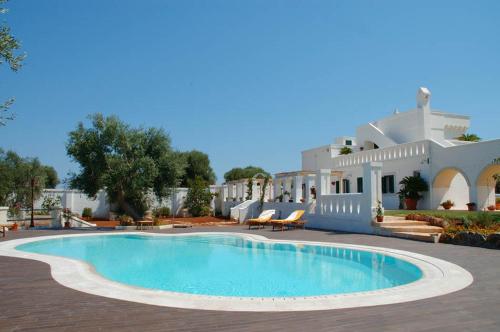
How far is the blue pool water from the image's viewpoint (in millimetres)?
8500

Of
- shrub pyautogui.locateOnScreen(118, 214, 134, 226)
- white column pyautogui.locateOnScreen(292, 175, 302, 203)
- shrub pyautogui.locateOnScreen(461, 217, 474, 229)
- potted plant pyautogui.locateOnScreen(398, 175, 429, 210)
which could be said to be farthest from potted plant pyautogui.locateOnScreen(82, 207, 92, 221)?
shrub pyautogui.locateOnScreen(461, 217, 474, 229)

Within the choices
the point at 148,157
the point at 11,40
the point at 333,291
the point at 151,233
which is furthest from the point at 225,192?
the point at 11,40

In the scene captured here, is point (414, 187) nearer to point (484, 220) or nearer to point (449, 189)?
point (449, 189)

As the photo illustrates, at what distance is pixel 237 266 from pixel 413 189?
15323 mm

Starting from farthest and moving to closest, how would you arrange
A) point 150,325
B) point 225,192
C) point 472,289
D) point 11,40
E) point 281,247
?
1. point 225,192
2. point 281,247
3. point 472,289
4. point 11,40
5. point 150,325

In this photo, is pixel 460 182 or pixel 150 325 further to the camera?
pixel 460 182

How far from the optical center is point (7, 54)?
5.90 metres

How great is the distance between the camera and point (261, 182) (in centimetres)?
2877

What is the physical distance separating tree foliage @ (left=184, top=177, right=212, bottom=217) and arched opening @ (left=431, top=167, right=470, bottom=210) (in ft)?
54.6

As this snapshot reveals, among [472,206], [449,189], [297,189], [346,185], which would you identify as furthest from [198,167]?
[472,206]

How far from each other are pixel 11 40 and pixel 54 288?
165 inches

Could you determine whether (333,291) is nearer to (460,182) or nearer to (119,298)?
(119,298)

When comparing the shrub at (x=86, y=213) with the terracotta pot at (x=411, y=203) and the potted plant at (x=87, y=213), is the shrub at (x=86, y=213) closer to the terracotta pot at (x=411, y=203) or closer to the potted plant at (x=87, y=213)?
the potted plant at (x=87, y=213)

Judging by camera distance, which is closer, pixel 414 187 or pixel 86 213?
pixel 414 187
